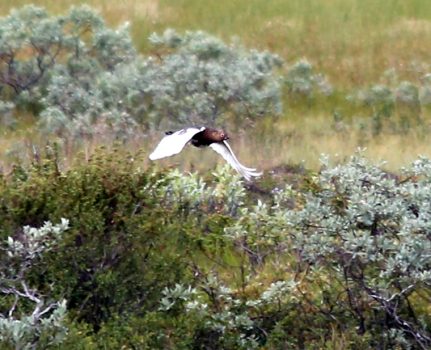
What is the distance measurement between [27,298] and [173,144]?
3.83 feet

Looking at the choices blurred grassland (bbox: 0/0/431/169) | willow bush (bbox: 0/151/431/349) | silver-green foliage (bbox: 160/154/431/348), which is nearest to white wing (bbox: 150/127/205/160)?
willow bush (bbox: 0/151/431/349)

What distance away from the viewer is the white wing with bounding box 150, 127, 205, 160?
667 cm

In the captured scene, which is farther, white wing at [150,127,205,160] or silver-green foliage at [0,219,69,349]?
white wing at [150,127,205,160]

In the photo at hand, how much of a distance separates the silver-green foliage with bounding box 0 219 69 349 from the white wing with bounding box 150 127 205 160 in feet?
2.16

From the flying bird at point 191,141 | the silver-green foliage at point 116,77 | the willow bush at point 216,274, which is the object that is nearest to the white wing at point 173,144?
the flying bird at point 191,141

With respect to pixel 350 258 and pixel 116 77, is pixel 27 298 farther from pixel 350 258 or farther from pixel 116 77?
pixel 116 77

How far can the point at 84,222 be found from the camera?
22.2 ft

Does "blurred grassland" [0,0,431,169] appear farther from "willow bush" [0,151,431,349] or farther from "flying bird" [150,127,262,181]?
"willow bush" [0,151,431,349]

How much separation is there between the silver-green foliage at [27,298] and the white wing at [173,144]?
2.16ft

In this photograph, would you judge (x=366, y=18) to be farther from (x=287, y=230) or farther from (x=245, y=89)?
(x=287, y=230)

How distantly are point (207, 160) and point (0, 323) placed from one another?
7189 mm

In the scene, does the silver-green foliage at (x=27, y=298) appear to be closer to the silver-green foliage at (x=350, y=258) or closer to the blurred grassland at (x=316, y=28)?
the silver-green foliage at (x=350, y=258)

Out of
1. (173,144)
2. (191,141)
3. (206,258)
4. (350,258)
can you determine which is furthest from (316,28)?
(350,258)

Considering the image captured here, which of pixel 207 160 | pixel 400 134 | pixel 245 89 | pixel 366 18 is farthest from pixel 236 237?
pixel 366 18
